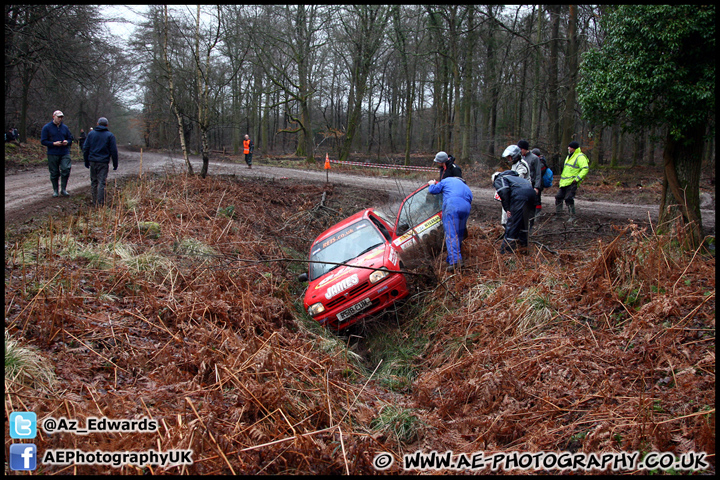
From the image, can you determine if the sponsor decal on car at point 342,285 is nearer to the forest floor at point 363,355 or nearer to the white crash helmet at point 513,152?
the forest floor at point 363,355

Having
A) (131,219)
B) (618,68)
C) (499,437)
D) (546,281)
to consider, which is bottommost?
(499,437)

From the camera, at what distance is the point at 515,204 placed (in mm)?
7500

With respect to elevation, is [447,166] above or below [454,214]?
above

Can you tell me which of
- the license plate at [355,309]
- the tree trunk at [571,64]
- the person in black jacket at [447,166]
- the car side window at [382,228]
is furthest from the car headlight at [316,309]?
the tree trunk at [571,64]

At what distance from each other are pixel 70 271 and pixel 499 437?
5.67 m

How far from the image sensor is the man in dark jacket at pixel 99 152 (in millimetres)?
9469

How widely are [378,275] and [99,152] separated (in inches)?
277

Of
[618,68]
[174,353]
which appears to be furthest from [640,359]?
[618,68]

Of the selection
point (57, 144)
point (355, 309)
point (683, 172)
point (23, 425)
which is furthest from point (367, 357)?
point (57, 144)

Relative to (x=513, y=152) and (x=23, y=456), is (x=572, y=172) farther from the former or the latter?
(x=23, y=456)

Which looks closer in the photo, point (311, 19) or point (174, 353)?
point (174, 353)

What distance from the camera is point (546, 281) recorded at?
19.5 feet

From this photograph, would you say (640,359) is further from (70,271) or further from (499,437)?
(70,271)

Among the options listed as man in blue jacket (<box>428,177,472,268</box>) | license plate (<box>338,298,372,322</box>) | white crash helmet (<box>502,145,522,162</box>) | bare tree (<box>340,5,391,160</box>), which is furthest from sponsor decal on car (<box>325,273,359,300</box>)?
bare tree (<box>340,5,391,160</box>)
